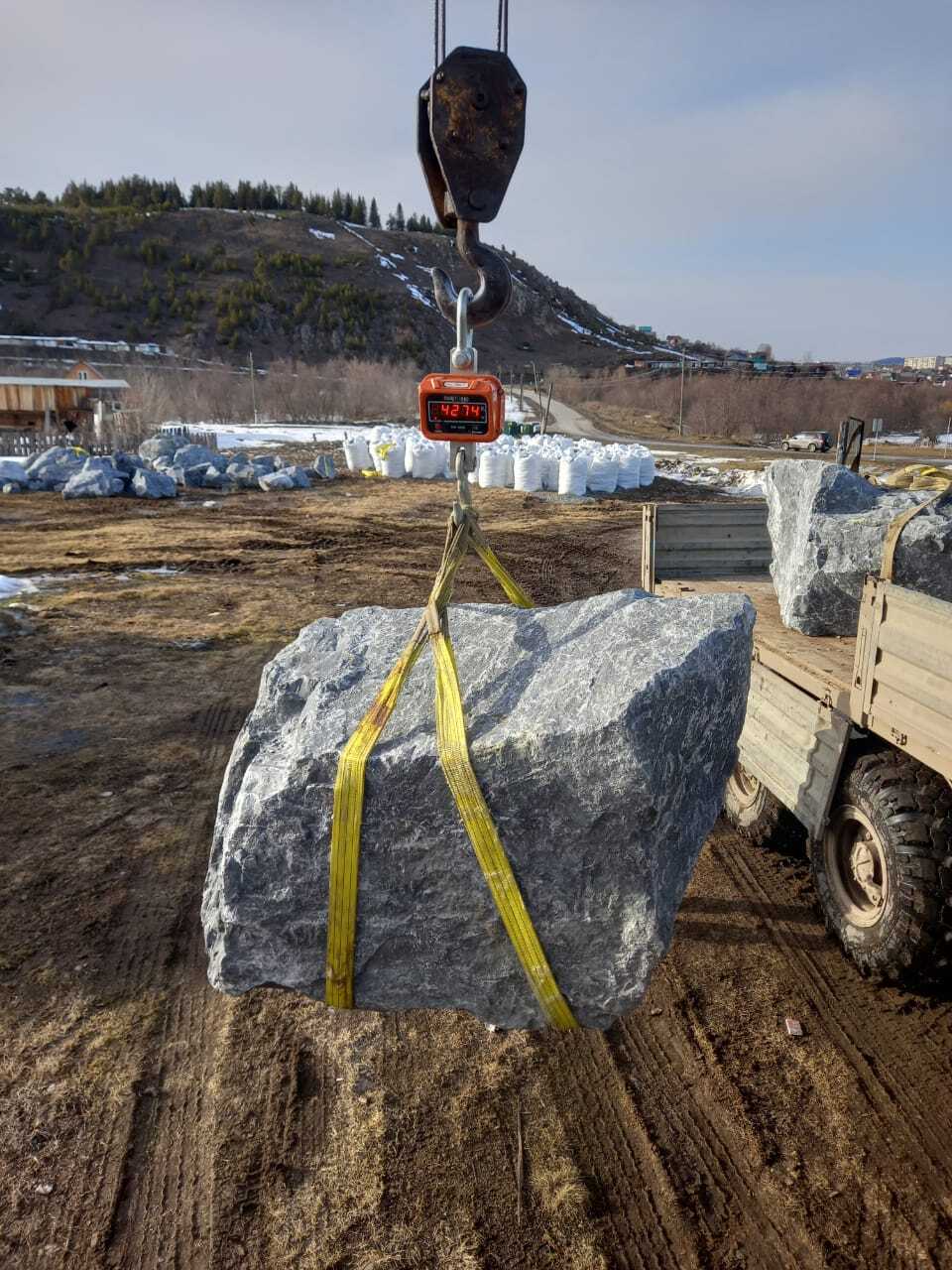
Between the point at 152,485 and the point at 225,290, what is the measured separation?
181 ft

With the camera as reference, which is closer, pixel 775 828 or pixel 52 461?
pixel 775 828

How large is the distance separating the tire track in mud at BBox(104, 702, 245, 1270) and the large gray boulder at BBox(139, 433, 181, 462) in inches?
768

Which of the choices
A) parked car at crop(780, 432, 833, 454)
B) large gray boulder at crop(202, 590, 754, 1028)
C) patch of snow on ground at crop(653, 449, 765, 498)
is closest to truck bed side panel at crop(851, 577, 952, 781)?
large gray boulder at crop(202, 590, 754, 1028)

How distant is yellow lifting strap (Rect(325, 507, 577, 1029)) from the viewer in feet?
7.20

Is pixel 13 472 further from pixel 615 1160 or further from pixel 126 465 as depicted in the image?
pixel 615 1160

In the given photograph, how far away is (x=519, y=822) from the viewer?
7.35ft

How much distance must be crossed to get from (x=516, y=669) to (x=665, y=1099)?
77.4 inches

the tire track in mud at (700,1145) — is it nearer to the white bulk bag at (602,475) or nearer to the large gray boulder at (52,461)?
the white bulk bag at (602,475)

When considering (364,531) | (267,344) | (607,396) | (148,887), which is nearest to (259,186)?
(267,344)

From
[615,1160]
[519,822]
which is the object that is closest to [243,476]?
[615,1160]

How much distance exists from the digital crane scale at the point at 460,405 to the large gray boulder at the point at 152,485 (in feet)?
55.0

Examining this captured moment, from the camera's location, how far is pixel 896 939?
3410 mm

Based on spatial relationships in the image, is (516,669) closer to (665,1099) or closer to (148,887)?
(665,1099)

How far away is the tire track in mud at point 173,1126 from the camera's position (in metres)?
2.65
